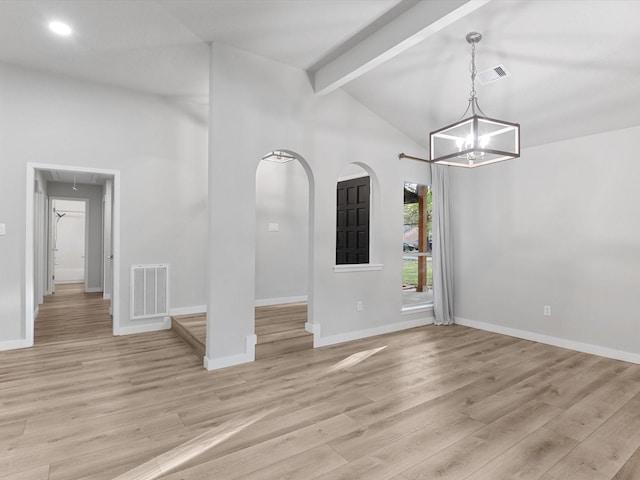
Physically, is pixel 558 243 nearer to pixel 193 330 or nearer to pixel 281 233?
pixel 281 233

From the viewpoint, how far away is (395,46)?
3242mm

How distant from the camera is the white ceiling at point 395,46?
2959 mm

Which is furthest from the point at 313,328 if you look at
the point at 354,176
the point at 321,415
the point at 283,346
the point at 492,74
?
the point at 354,176

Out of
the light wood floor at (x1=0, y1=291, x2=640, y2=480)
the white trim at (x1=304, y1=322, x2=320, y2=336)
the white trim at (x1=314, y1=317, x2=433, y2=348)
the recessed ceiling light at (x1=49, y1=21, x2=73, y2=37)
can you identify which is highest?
the recessed ceiling light at (x1=49, y1=21, x2=73, y2=37)

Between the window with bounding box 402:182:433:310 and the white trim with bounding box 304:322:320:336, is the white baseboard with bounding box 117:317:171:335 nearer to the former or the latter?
the white trim with bounding box 304:322:320:336

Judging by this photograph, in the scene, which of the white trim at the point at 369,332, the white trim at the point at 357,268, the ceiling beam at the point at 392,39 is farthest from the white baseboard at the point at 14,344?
the ceiling beam at the point at 392,39

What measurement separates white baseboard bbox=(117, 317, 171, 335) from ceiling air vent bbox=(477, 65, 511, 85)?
4755mm

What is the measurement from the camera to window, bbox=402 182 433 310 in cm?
555

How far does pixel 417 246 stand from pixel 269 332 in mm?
2734

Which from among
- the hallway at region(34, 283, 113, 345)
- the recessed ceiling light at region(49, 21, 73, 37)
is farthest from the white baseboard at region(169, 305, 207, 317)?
the recessed ceiling light at region(49, 21, 73, 37)

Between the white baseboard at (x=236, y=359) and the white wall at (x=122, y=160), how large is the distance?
5.78 ft

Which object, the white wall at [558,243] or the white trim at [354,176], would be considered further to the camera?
the white trim at [354,176]

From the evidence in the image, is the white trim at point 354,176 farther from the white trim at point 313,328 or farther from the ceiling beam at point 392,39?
the white trim at point 313,328

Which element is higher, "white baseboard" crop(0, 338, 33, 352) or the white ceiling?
the white ceiling
